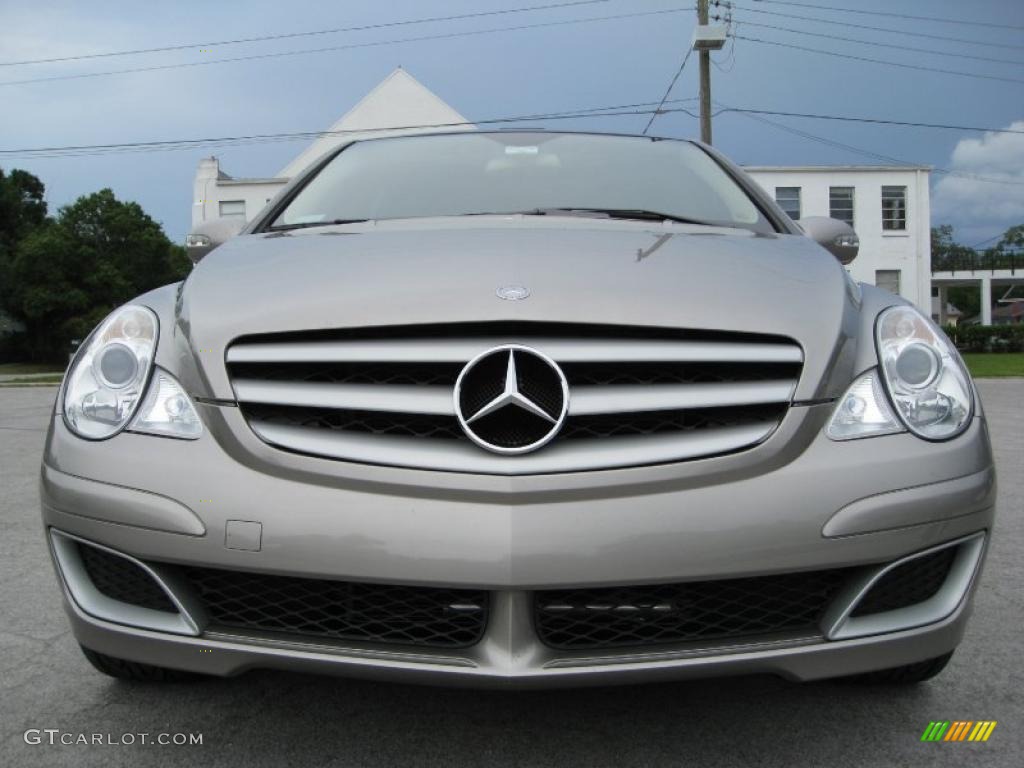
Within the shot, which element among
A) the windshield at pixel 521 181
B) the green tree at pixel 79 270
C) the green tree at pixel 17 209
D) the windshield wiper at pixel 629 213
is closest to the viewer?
the windshield wiper at pixel 629 213

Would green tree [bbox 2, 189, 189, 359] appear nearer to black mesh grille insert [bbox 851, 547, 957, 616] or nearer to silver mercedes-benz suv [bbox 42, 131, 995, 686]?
silver mercedes-benz suv [bbox 42, 131, 995, 686]

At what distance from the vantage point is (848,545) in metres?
1.44

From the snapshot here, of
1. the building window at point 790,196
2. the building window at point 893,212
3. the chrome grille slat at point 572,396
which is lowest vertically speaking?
the building window at point 893,212

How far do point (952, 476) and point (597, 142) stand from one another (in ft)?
5.92

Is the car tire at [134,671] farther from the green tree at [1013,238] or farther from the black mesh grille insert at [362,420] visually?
the green tree at [1013,238]

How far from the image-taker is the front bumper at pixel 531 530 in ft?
4.51

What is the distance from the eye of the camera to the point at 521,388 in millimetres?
1479

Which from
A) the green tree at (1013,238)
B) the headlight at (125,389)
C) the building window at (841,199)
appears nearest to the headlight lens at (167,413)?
the headlight at (125,389)

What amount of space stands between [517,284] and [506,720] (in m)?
0.93

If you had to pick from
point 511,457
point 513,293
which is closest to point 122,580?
point 511,457

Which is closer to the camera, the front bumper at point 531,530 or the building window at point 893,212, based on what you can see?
the front bumper at point 531,530

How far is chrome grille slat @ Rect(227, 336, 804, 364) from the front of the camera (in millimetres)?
1518

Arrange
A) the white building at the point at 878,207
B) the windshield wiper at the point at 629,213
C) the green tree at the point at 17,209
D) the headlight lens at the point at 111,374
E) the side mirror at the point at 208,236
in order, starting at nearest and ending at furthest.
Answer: the headlight lens at the point at 111,374
the windshield wiper at the point at 629,213
the side mirror at the point at 208,236
the white building at the point at 878,207
the green tree at the point at 17,209

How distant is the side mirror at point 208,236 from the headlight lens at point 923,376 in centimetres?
183
